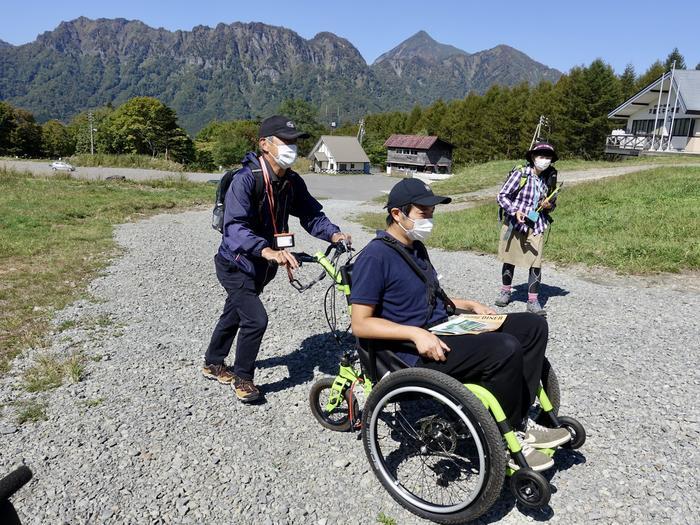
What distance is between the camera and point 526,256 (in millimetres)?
6684

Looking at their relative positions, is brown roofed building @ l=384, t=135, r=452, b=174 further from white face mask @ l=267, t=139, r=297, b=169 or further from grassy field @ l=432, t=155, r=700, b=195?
white face mask @ l=267, t=139, r=297, b=169

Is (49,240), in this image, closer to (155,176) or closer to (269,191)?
(269,191)

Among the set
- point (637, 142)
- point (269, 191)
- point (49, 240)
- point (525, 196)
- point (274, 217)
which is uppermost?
point (637, 142)

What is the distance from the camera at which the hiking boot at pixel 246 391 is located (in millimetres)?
4078

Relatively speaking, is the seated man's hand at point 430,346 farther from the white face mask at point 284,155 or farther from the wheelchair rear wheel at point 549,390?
the white face mask at point 284,155

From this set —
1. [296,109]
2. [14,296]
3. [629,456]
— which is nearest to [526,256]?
[629,456]

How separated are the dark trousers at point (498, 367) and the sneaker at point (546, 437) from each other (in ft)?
0.28

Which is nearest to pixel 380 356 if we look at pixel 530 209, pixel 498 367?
pixel 498 367

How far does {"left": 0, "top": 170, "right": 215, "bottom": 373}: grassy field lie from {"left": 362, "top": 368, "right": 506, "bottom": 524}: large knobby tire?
13.0 feet

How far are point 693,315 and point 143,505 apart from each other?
702cm

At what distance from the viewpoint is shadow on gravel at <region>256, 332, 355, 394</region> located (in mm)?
4609

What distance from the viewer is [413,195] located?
313cm

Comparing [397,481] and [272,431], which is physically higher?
[397,481]

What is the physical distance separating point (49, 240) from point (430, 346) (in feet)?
36.1
